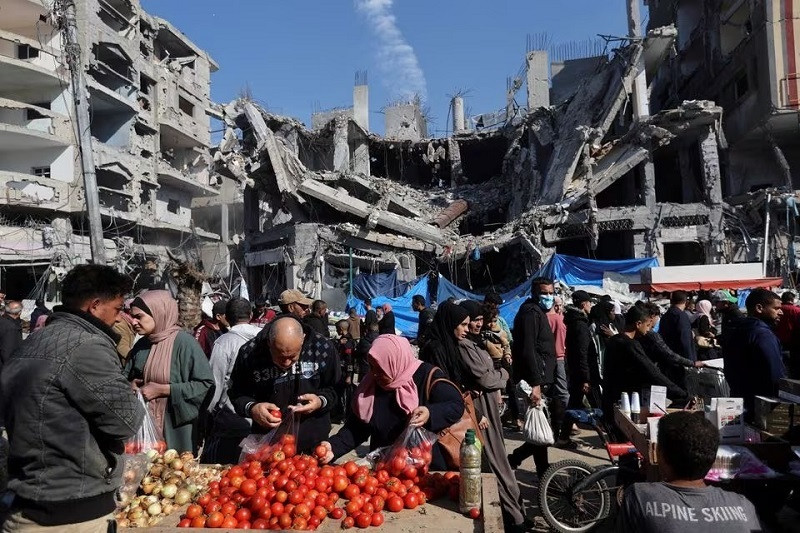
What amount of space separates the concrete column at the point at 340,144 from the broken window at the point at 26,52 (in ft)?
47.6

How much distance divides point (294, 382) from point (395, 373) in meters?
0.69

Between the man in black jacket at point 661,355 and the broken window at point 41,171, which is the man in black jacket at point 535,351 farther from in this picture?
the broken window at point 41,171

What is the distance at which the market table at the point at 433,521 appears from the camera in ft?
7.67

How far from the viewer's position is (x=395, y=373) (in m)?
3.11

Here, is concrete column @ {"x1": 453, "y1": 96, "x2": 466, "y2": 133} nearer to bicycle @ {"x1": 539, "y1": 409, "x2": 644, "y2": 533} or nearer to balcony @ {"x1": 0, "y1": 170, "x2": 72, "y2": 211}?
balcony @ {"x1": 0, "y1": 170, "x2": 72, "y2": 211}

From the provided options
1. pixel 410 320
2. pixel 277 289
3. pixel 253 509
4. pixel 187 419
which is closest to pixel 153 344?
pixel 187 419

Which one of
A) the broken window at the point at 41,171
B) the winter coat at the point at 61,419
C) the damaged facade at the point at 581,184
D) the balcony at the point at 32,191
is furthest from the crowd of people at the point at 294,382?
the broken window at the point at 41,171

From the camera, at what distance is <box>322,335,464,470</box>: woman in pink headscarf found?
3.09 m

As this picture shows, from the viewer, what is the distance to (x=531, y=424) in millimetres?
4797

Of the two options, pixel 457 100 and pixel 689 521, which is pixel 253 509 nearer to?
pixel 689 521

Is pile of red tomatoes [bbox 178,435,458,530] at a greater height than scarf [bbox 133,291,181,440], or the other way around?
scarf [bbox 133,291,181,440]

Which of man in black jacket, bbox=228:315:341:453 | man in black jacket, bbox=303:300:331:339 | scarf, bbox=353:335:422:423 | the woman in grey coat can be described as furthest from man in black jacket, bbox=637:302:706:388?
man in black jacket, bbox=303:300:331:339

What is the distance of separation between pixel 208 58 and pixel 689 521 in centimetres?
4113

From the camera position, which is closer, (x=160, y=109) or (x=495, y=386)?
(x=495, y=386)
